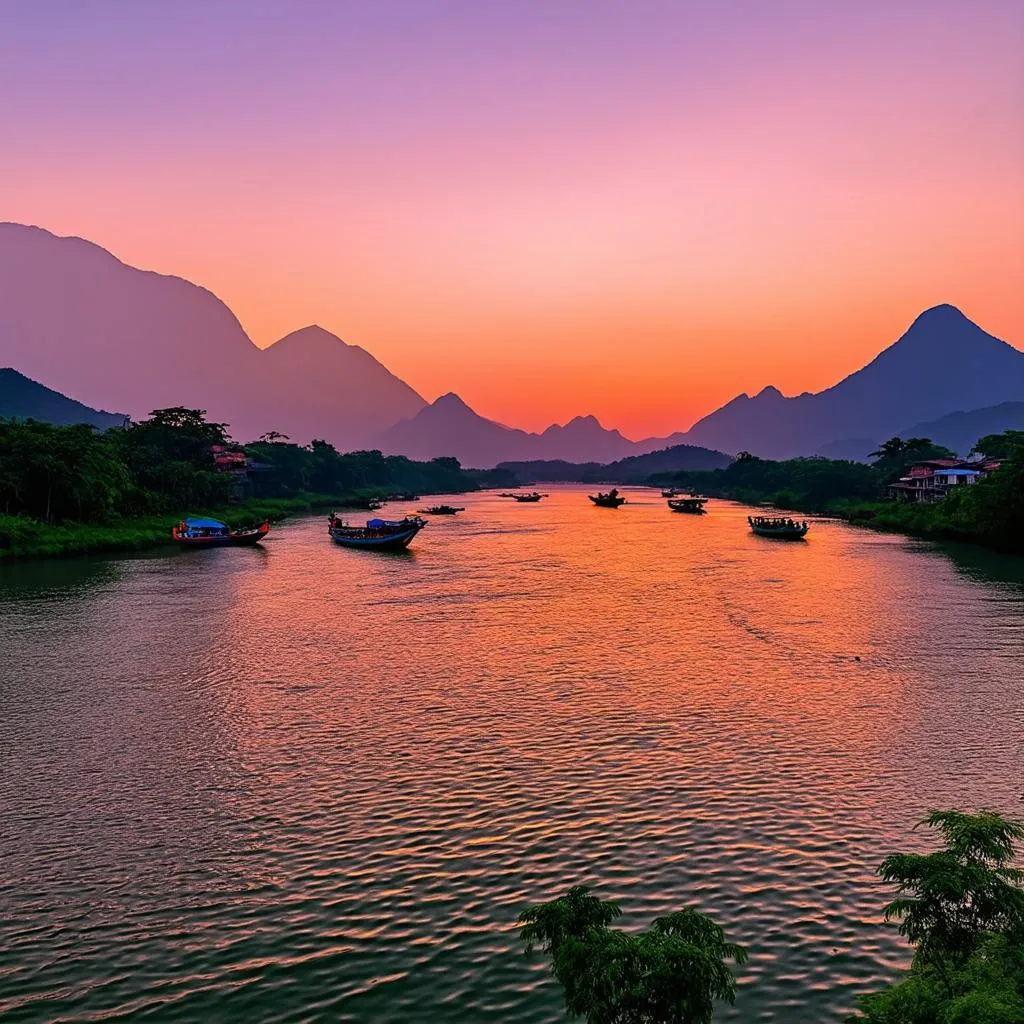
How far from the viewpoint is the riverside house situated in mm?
120750

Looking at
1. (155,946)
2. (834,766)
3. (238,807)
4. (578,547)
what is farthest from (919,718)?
(578,547)

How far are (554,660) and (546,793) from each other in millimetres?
15565

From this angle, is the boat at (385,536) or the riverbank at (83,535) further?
the boat at (385,536)

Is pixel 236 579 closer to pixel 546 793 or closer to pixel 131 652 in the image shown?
pixel 131 652

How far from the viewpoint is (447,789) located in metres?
21.3

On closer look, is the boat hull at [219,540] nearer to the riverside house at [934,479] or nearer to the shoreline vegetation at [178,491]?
the shoreline vegetation at [178,491]

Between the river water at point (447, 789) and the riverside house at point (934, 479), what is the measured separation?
82.6 meters

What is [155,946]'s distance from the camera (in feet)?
46.6

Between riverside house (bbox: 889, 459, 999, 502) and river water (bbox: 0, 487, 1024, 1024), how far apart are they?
82.6 meters

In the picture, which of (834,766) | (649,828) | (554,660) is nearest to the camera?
(649,828)

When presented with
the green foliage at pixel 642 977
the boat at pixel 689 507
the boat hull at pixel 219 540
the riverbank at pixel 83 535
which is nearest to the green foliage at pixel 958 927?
the green foliage at pixel 642 977

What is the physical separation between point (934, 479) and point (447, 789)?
13074 cm

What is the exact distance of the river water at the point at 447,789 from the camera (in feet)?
44.5

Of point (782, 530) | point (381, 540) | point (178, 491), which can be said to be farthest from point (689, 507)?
point (178, 491)
